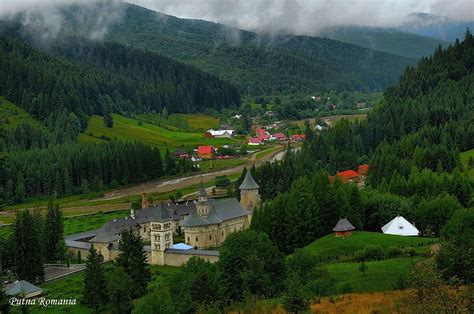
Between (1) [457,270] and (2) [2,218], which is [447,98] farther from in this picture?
(1) [457,270]

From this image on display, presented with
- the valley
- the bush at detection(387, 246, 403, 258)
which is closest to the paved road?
the valley

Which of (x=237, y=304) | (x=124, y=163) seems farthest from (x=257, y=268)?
(x=124, y=163)

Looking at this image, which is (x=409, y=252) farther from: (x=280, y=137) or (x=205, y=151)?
(x=280, y=137)

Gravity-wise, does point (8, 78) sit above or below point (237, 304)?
above

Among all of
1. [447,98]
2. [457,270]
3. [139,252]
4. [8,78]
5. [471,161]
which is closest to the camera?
[457,270]

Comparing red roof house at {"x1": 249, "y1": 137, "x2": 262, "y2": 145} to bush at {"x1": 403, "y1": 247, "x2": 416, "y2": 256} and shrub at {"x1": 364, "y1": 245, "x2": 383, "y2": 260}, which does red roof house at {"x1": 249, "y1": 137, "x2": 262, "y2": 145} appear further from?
bush at {"x1": 403, "y1": 247, "x2": 416, "y2": 256}

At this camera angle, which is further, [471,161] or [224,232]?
[471,161]

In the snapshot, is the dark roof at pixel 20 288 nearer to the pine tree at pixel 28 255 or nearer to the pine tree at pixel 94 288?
the pine tree at pixel 28 255
